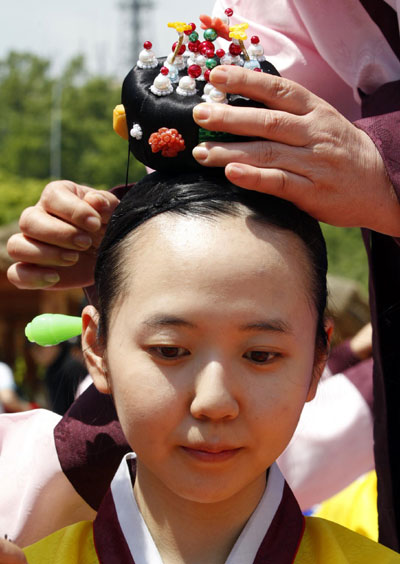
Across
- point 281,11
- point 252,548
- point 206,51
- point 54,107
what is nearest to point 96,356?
point 252,548

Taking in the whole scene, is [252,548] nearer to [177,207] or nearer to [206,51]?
[177,207]

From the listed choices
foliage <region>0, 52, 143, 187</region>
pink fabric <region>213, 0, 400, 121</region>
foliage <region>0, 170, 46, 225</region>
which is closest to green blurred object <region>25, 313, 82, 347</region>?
pink fabric <region>213, 0, 400, 121</region>

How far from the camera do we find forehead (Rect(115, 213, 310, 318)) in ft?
4.35

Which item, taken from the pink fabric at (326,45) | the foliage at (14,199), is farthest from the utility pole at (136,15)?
the pink fabric at (326,45)

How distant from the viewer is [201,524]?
1437 mm

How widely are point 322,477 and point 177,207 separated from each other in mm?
1422

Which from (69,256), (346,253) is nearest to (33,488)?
(69,256)

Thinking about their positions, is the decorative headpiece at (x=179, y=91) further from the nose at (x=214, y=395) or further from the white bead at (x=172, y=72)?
the nose at (x=214, y=395)

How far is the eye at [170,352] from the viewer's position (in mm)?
1325

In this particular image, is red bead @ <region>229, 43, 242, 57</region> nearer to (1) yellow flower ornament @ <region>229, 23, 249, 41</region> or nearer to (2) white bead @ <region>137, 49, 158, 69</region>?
(1) yellow flower ornament @ <region>229, 23, 249, 41</region>

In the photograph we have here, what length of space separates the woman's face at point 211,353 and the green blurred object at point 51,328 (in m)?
0.26

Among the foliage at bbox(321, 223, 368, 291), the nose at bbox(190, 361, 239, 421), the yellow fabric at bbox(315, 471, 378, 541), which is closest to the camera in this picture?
the nose at bbox(190, 361, 239, 421)

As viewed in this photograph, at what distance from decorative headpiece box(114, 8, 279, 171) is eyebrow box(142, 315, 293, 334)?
269 millimetres

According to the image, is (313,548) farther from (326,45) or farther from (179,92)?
(326,45)
